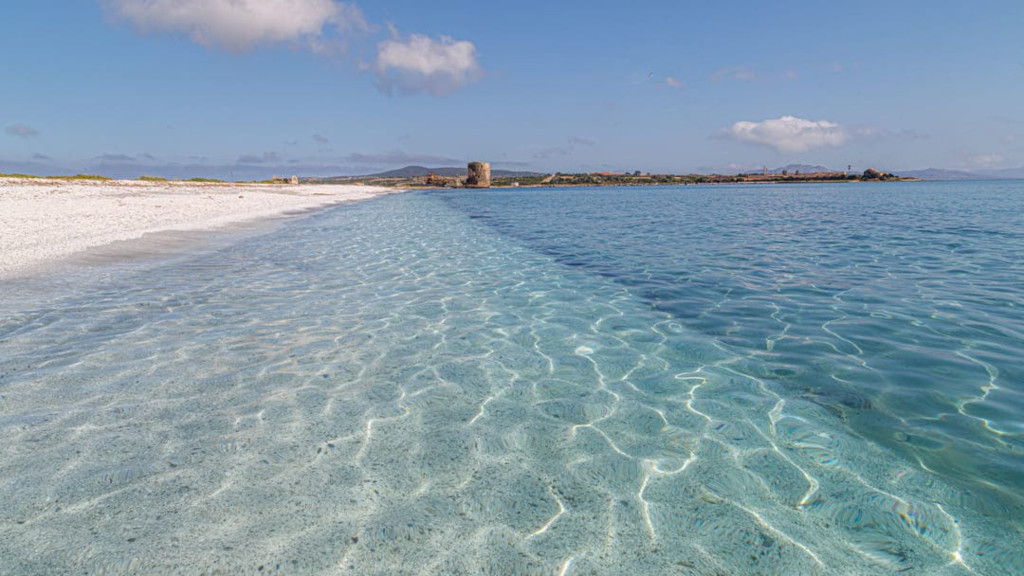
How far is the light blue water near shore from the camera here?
8.42 ft

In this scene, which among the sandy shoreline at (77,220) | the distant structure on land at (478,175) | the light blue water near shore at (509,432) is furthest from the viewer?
the distant structure on land at (478,175)

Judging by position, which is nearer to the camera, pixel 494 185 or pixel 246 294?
pixel 246 294

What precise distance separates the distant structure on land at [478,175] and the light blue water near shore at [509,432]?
114613 millimetres

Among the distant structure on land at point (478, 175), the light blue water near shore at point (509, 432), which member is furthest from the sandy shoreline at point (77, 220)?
the distant structure on land at point (478, 175)

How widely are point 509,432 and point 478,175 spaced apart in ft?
396

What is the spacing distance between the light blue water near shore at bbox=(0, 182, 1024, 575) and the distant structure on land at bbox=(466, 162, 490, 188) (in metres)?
115

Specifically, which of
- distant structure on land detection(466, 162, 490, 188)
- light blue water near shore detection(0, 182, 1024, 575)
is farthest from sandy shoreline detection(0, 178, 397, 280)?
distant structure on land detection(466, 162, 490, 188)

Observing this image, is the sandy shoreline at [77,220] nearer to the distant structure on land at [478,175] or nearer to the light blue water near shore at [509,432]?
the light blue water near shore at [509,432]

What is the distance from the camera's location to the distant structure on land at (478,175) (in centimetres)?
11912

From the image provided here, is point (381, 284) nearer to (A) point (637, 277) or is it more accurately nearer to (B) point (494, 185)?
(A) point (637, 277)

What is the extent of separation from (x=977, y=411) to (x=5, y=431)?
7717mm

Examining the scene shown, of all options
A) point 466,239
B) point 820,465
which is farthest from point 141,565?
point 466,239

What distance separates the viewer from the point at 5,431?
3.60m

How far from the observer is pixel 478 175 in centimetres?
12056
